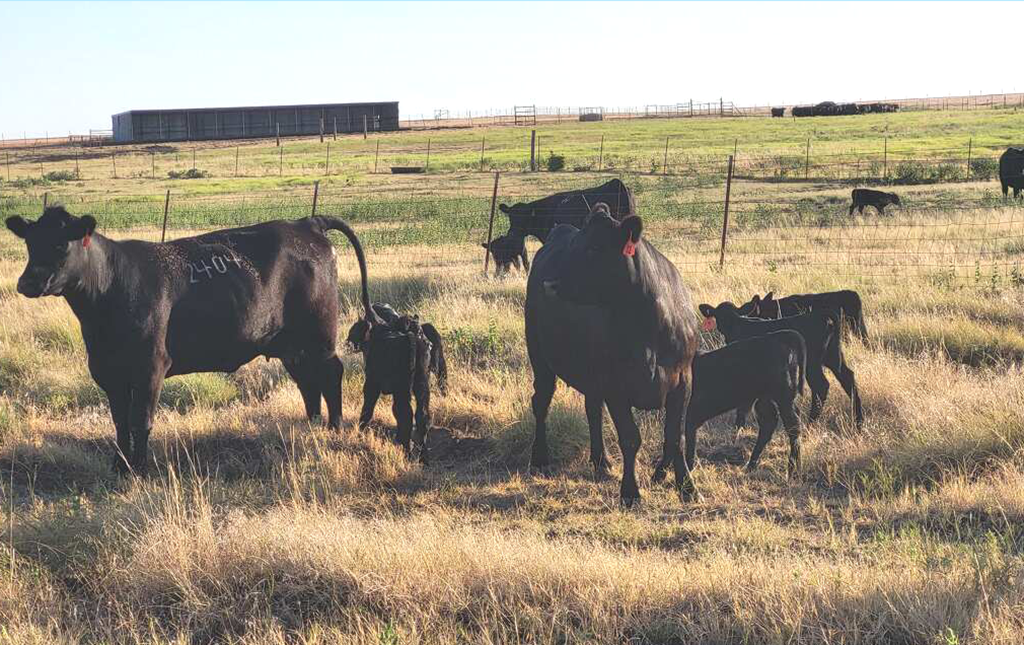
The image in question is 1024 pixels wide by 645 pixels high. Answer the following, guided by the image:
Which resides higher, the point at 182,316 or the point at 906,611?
the point at 182,316

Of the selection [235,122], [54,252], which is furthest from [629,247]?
[235,122]

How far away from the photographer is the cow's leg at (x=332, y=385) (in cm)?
892

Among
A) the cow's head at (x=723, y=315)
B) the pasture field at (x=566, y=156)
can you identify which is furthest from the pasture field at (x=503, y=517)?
the pasture field at (x=566, y=156)

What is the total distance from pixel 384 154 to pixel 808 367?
203ft

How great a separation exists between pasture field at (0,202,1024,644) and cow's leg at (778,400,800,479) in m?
0.13

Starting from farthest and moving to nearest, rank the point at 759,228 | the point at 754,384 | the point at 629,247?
the point at 759,228 → the point at 754,384 → the point at 629,247

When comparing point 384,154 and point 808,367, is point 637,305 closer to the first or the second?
point 808,367

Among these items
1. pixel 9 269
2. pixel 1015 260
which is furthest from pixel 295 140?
pixel 1015 260

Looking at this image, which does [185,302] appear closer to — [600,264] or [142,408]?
[142,408]

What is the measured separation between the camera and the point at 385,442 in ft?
27.6

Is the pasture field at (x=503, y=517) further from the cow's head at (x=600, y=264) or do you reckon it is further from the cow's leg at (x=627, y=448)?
the cow's head at (x=600, y=264)

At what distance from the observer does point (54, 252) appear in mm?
7309

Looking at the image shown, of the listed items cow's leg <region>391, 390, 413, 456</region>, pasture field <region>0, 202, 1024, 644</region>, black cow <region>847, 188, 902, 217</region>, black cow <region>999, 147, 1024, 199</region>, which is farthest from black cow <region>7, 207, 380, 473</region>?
black cow <region>999, 147, 1024, 199</region>

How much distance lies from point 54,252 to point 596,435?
3.97 meters
